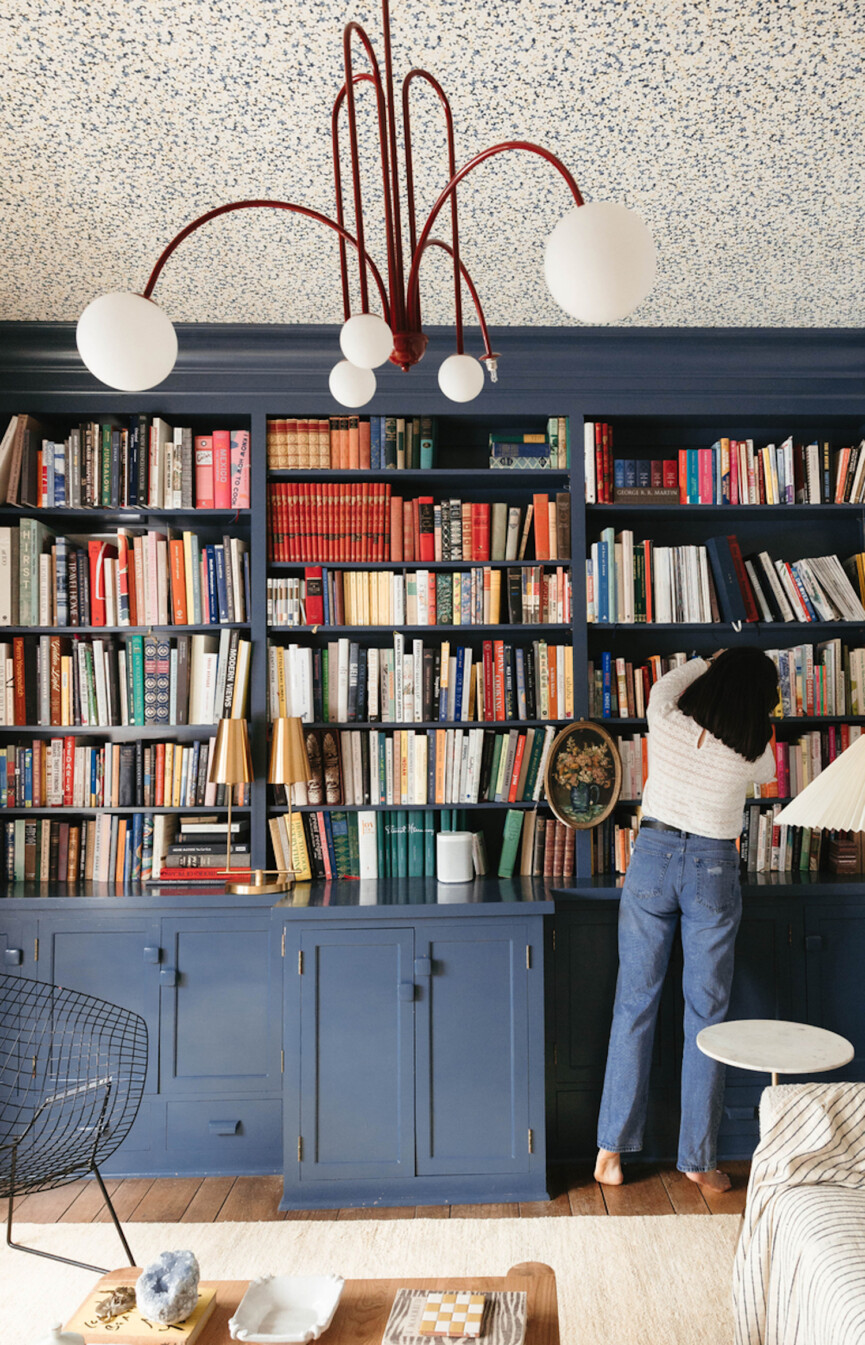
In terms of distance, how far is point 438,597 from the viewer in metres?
3.35

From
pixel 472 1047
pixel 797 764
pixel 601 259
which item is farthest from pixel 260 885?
pixel 601 259

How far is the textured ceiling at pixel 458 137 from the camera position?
181cm

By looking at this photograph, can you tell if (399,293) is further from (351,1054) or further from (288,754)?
(351,1054)

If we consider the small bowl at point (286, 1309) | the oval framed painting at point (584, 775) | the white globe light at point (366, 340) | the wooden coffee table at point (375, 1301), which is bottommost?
the wooden coffee table at point (375, 1301)

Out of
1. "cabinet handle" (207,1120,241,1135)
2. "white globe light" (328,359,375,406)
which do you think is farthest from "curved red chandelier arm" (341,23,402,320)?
"cabinet handle" (207,1120,241,1135)

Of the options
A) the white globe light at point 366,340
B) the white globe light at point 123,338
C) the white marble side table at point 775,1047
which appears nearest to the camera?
the white globe light at point 123,338

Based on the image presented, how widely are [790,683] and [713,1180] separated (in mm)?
1637

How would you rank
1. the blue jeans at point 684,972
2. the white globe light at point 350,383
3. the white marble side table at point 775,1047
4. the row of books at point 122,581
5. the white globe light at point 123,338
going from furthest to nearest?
the row of books at point 122,581 → the blue jeans at point 684,972 → the white marble side table at point 775,1047 → the white globe light at point 350,383 → the white globe light at point 123,338

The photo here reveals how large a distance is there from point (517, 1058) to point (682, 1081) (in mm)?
523

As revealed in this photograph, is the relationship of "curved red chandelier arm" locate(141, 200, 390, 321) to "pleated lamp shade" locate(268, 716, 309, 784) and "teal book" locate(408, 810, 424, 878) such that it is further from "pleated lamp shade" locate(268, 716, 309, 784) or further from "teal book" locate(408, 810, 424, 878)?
"teal book" locate(408, 810, 424, 878)

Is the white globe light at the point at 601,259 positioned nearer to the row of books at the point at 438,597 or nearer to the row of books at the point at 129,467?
the row of books at the point at 438,597

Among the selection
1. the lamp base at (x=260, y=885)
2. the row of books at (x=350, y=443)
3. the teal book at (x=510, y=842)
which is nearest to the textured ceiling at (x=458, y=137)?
the row of books at (x=350, y=443)

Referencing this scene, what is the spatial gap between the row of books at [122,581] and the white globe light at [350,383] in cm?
178

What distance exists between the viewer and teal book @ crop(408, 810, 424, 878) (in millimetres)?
3355
